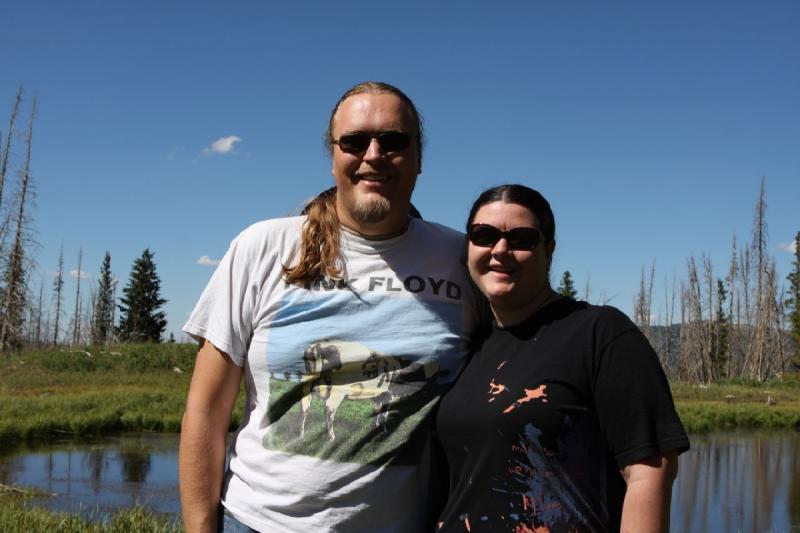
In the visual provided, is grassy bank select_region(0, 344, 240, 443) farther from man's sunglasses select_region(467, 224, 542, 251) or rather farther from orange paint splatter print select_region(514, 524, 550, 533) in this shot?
orange paint splatter print select_region(514, 524, 550, 533)

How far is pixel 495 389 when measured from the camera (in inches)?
102

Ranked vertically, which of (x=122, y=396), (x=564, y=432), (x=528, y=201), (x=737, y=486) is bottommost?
(x=737, y=486)

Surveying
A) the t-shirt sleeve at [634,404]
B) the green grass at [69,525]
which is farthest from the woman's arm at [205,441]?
the green grass at [69,525]

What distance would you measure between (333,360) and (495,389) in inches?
23.2

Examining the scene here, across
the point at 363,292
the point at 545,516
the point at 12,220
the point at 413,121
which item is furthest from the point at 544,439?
the point at 12,220

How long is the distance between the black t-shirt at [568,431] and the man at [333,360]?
0.29 m

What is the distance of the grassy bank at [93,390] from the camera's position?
703 inches

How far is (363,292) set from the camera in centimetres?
283

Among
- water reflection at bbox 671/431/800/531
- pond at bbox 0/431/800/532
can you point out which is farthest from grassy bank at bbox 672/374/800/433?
pond at bbox 0/431/800/532

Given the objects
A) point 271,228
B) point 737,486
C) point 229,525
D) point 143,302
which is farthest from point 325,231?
point 143,302

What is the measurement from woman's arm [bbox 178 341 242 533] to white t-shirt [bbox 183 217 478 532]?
0.06m

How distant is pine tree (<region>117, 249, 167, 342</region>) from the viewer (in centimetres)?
5466

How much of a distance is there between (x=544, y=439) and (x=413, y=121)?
4.40 ft

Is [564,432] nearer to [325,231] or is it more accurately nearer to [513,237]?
[513,237]
